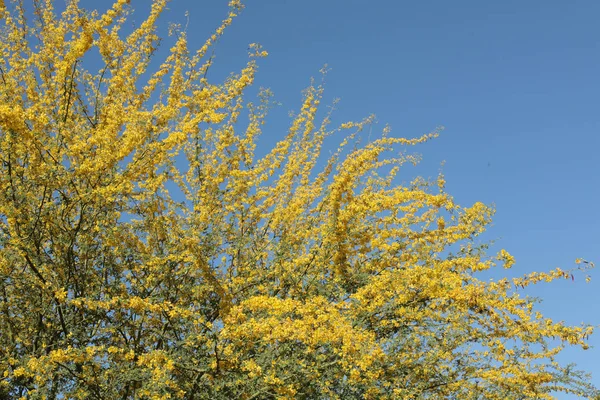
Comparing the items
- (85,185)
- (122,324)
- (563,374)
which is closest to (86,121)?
(85,185)

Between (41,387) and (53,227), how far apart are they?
1.58 metres

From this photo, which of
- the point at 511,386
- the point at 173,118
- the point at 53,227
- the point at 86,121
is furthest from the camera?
the point at 86,121

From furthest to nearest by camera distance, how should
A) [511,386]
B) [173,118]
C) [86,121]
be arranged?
[86,121], [173,118], [511,386]

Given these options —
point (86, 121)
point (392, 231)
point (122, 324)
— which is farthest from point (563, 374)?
point (86, 121)

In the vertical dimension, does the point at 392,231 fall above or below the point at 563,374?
above

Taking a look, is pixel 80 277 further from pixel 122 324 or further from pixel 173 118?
pixel 173 118

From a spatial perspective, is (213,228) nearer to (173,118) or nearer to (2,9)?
(173,118)

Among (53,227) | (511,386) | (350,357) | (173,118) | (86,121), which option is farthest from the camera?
(86,121)

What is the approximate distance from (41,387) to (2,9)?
430 centimetres

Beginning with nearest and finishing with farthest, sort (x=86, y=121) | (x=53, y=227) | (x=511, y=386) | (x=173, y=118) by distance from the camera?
(x=511, y=386)
(x=53, y=227)
(x=173, y=118)
(x=86, y=121)

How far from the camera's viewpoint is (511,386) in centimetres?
550

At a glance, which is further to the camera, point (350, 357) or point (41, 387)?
point (41, 387)

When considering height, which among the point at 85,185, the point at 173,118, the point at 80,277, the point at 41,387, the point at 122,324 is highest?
the point at 173,118

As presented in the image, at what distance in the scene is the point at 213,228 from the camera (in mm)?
6367
